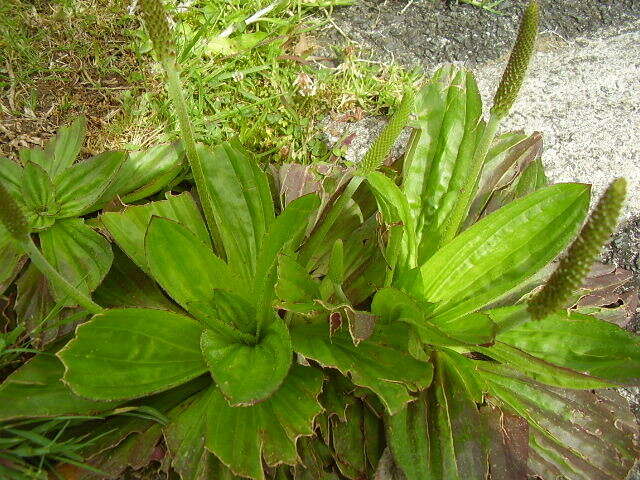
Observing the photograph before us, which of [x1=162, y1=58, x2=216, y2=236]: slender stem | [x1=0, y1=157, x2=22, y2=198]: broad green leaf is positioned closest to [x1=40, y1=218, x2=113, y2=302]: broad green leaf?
[x1=0, y1=157, x2=22, y2=198]: broad green leaf

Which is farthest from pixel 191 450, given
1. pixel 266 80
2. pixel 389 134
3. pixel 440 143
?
pixel 266 80

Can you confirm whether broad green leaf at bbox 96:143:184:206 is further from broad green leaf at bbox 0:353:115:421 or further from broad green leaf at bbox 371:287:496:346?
broad green leaf at bbox 371:287:496:346

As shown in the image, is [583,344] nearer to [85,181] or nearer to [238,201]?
[238,201]

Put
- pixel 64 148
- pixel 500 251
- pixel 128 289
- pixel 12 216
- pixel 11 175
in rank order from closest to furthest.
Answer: pixel 12 216
pixel 500 251
pixel 128 289
pixel 11 175
pixel 64 148

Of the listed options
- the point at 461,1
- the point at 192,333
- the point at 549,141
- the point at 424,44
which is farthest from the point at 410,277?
the point at 461,1

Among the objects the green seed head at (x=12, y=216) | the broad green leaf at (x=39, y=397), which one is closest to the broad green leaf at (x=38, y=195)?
the broad green leaf at (x=39, y=397)

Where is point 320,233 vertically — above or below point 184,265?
above
